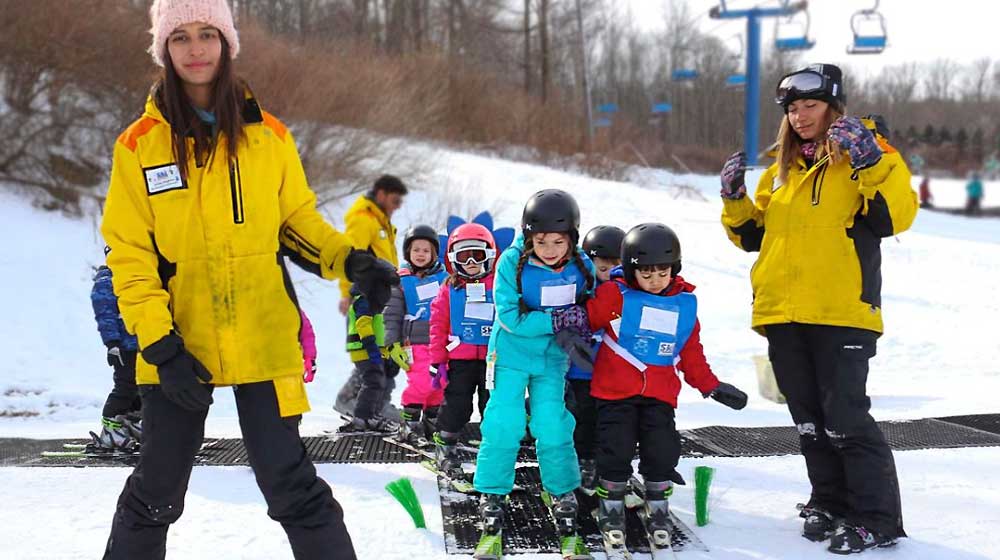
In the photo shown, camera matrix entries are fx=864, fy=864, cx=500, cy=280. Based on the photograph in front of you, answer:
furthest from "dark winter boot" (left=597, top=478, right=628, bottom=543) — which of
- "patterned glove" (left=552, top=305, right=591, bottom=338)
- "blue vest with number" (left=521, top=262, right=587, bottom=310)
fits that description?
"blue vest with number" (left=521, top=262, right=587, bottom=310)

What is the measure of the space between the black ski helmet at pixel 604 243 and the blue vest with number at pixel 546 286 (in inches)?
29.7

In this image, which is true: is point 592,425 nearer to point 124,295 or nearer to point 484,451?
point 484,451

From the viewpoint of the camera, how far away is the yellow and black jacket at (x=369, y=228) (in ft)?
22.1

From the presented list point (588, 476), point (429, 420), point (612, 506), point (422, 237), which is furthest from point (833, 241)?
point (429, 420)

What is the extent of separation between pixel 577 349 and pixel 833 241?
1.18 m

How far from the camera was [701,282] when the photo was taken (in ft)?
40.6

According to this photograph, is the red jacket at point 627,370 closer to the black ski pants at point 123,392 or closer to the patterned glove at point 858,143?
the patterned glove at point 858,143

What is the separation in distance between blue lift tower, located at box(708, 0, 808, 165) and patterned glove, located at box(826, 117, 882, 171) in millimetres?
12422

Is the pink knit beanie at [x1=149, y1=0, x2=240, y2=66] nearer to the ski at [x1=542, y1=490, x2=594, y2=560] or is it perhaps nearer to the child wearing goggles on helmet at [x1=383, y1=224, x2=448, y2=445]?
the ski at [x1=542, y1=490, x2=594, y2=560]

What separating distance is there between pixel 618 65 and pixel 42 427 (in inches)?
1462

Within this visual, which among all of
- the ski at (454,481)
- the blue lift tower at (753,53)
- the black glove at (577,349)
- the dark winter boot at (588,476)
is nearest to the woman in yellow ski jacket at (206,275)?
the black glove at (577,349)

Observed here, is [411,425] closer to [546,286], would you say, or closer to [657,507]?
[546,286]

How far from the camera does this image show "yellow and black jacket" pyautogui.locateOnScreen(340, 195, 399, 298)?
6.72 m

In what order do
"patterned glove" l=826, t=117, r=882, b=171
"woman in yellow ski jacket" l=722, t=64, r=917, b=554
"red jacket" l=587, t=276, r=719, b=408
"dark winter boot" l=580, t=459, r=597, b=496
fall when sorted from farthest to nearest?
"dark winter boot" l=580, t=459, r=597, b=496 → "red jacket" l=587, t=276, r=719, b=408 → "woman in yellow ski jacket" l=722, t=64, r=917, b=554 → "patterned glove" l=826, t=117, r=882, b=171
